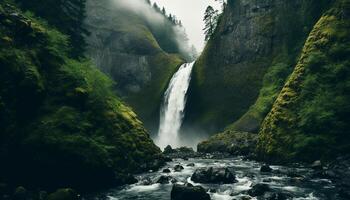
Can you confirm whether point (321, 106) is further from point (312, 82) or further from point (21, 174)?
point (21, 174)

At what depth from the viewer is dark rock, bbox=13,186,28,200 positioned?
2619 cm

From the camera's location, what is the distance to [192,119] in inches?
3223

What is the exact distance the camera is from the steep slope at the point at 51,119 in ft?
95.6

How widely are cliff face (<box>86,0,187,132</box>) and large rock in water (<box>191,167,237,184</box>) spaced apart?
2427 inches

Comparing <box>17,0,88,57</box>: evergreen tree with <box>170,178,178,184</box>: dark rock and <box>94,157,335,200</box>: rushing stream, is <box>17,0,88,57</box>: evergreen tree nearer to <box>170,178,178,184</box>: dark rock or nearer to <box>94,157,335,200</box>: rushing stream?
<box>94,157,335,200</box>: rushing stream

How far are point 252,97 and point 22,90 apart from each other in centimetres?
5351

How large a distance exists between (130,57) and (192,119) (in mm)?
44112

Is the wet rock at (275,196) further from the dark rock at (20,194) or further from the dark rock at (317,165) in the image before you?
the dark rock at (20,194)

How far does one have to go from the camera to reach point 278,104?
1911 inches

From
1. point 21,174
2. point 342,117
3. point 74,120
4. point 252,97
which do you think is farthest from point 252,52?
point 21,174

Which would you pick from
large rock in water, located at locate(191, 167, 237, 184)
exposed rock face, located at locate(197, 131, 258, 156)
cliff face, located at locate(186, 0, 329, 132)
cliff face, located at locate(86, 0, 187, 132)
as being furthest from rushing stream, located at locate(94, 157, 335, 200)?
cliff face, located at locate(86, 0, 187, 132)

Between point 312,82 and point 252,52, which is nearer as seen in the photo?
point 312,82

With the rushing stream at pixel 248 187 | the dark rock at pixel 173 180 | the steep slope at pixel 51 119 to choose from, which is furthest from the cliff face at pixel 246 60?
the steep slope at pixel 51 119

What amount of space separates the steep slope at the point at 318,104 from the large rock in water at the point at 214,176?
11.7 m
